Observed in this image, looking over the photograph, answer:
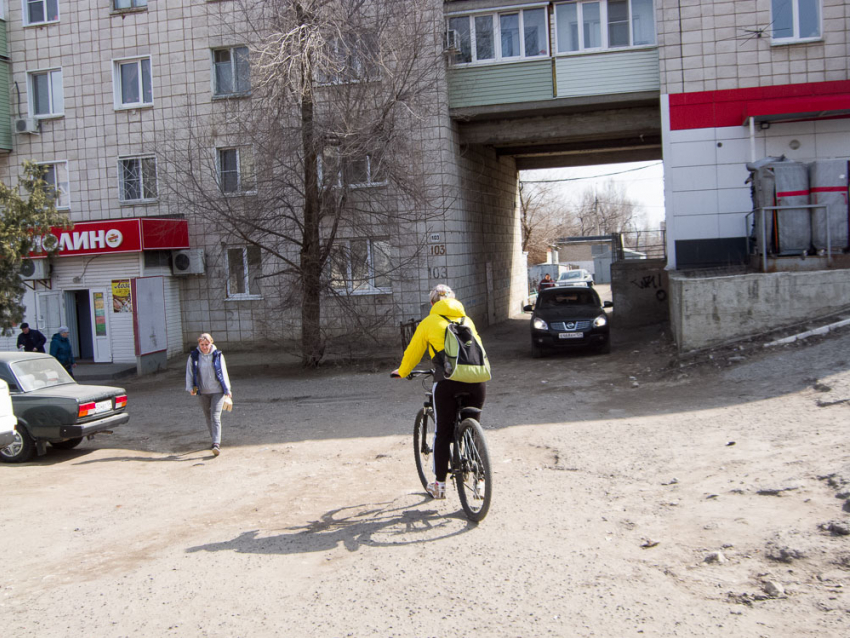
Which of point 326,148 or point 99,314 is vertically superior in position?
point 326,148

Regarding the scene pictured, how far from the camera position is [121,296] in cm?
2006

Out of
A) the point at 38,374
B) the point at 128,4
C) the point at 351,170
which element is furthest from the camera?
the point at 128,4

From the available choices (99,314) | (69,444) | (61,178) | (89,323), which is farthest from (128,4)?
(69,444)

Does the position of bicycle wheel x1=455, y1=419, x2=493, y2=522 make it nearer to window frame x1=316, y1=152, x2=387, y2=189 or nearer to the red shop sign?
window frame x1=316, y1=152, x2=387, y2=189

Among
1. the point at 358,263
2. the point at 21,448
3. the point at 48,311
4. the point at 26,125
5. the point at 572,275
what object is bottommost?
the point at 21,448

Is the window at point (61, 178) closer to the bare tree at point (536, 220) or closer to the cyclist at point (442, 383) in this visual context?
the cyclist at point (442, 383)

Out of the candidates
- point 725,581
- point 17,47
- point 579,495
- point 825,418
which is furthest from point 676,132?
point 17,47

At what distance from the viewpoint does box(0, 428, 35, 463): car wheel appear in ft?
31.4

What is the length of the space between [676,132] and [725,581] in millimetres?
14868

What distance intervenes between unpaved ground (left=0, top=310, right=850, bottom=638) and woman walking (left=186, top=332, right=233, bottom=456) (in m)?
0.54

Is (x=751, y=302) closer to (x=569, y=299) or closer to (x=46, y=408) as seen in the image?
(x=569, y=299)

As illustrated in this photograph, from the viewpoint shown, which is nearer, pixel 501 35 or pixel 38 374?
pixel 38 374

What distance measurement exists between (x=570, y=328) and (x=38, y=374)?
9.75 m

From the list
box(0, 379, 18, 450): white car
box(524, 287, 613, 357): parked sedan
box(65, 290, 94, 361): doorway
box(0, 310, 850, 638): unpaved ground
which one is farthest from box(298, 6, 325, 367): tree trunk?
box(65, 290, 94, 361): doorway
